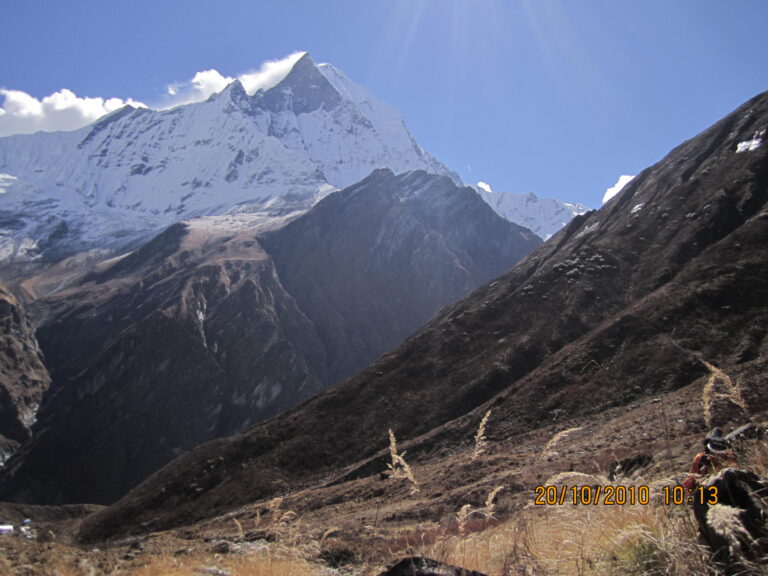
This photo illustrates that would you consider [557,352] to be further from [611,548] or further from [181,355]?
[181,355]

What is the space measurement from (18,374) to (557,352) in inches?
6050

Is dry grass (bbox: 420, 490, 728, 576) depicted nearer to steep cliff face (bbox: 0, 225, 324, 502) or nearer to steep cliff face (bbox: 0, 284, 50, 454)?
steep cliff face (bbox: 0, 225, 324, 502)

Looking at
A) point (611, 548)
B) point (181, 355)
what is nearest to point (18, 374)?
point (181, 355)

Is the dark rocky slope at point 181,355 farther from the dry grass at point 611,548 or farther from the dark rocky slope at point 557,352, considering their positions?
the dry grass at point 611,548

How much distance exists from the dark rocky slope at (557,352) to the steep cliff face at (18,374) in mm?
97997

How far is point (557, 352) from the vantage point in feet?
171

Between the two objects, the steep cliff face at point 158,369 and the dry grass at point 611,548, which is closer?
the dry grass at point 611,548

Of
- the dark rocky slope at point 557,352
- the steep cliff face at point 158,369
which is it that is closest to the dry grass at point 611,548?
the dark rocky slope at point 557,352

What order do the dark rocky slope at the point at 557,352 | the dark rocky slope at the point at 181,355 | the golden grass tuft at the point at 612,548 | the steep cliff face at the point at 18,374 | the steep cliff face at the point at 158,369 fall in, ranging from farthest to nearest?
the steep cliff face at the point at 18,374
the dark rocky slope at the point at 181,355
the steep cliff face at the point at 158,369
the dark rocky slope at the point at 557,352
the golden grass tuft at the point at 612,548

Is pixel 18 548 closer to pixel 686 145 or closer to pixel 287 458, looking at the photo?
pixel 287 458

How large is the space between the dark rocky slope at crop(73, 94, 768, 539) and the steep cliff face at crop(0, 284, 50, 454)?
98.0m

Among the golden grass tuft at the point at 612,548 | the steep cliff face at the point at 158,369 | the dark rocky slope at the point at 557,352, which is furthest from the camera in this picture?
the steep cliff face at the point at 158,369

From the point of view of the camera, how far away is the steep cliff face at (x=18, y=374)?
133 m

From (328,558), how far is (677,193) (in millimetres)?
78222
